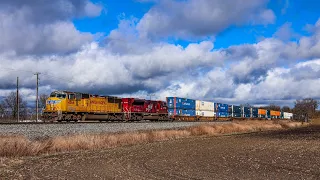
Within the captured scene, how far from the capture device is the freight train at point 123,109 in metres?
35.8

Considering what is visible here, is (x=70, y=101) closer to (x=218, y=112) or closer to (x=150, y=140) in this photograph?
(x=150, y=140)

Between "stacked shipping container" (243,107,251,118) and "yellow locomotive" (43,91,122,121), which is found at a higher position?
"yellow locomotive" (43,91,122,121)

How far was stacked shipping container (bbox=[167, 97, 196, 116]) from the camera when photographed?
2286 inches

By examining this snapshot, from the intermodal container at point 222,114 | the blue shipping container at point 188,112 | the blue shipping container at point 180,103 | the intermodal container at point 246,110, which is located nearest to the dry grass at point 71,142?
the blue shipping container at point 180,103

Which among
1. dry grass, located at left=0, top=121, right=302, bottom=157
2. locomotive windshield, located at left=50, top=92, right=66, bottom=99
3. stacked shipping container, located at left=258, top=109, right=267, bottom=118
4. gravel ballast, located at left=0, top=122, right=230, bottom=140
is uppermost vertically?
locomotive windshield, located at left=50, top=92, right=66, bottom=99

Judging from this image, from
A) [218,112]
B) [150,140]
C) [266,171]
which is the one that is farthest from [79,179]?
[218,112]

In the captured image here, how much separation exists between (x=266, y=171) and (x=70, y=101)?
28.3 m

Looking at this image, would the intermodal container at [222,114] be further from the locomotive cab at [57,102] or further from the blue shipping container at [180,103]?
the locomotive cab at [57,102]

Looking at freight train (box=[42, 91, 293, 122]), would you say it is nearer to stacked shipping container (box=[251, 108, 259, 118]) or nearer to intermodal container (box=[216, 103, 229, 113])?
intermodal container (box=[216, 103, 229, 113])

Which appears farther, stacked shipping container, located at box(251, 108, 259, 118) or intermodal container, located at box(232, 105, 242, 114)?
stacked shipping container, located at box(251, 108, 259, 118)

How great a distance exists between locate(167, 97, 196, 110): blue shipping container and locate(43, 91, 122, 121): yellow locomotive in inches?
626

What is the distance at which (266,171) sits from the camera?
11.7m

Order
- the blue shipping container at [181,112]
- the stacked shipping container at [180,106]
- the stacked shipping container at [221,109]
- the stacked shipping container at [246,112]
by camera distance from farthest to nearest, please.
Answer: the stacked shipping container at [246,112] < the stacked shipping container at [221,109] < the stacked shipping container at [180,106] < the blue shipping container at [181,112]

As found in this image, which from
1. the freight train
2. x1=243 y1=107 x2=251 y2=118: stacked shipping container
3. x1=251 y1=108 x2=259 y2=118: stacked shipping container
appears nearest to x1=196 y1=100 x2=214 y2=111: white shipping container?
the freight train
